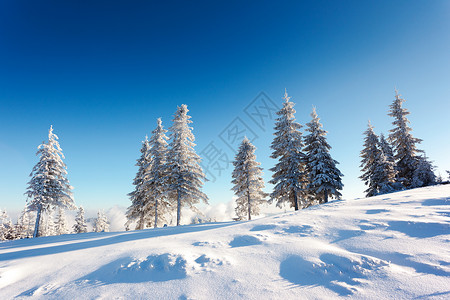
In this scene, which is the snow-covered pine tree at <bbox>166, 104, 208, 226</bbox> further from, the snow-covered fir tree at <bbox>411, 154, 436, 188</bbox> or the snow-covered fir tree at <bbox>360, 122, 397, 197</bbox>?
the snow-covered fir tree at <bbox>411, 154, 436, 188</bbox>

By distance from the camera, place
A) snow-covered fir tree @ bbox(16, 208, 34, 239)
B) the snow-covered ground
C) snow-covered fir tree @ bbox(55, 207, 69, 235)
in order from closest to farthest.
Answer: the snow-covered ground < snow-covered fir tree @ bbox(55, 207, 69, 235) < snow-covered fir tree @ bbox(16, 208, 34, 239)

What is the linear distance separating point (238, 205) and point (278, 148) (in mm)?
8655

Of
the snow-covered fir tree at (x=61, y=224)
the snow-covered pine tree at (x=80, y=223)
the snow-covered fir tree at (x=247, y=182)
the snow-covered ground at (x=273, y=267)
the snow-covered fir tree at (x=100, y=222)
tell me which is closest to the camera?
the snow-covered ground at (x=273, y=267)

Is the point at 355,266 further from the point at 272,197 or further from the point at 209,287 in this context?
the point at 272,197

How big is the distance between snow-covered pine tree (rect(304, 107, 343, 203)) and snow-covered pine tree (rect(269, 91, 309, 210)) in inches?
34.1

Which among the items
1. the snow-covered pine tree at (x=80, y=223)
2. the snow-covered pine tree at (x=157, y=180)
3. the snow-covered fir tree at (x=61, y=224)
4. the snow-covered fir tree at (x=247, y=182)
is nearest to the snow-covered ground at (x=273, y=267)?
the snow-covered pine tree at (x=157, y=180)

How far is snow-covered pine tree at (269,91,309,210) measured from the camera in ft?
61.9

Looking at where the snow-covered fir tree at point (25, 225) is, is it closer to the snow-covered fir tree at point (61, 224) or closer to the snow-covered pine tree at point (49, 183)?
the snow-covered fir tree at point (61, 224)


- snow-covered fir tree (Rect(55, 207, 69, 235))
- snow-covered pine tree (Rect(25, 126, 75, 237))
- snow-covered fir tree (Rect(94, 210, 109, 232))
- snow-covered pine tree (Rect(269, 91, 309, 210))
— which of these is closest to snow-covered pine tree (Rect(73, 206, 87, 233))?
snow-covered fir tree (Rect(94, 210, 109, 232))

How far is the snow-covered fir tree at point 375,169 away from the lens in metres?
20.7

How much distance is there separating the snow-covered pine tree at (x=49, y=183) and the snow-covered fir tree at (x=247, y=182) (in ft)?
61.8

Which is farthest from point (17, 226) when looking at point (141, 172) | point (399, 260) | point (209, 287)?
point (399, 260)

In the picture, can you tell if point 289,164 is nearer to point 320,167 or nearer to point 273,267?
point 320,167

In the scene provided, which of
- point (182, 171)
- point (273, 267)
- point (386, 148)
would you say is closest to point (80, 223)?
point (182, 171)
